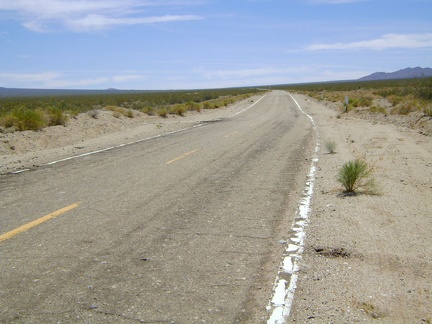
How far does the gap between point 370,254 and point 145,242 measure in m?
2.95

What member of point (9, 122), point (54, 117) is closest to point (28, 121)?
point (9, 122)

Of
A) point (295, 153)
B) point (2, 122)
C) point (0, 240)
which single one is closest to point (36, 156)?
point (2, 122)

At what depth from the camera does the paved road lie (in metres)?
4.45

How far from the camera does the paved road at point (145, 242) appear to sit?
4.45 meters

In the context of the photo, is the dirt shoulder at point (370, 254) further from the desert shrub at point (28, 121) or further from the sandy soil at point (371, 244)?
the desert shrub at point (28, 121)

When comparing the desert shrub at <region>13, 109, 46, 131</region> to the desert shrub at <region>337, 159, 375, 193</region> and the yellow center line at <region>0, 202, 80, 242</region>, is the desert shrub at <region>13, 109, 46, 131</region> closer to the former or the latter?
the yellow center line at <region>0, 202, 80, 242</region>

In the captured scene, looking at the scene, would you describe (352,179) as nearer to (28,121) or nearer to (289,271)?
(289,271)

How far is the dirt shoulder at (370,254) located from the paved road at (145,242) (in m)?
0.51

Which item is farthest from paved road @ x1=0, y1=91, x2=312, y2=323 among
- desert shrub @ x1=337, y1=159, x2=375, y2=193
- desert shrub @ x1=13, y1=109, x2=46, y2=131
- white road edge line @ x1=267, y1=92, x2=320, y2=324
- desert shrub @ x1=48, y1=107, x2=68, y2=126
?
desert shrub @ x1=48, y1=107, x2=68, y2=126

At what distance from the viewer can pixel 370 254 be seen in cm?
577

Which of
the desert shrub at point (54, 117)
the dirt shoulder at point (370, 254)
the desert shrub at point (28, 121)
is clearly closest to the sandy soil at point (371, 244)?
the dirt shoulder at point (370, 254)

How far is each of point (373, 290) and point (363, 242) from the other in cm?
153

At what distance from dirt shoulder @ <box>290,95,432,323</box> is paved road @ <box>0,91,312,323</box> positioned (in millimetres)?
514

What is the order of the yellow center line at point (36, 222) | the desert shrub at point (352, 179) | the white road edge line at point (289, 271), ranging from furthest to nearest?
the desert shrub at point (352, 179) → the yellow center line at point (36, 222) → the white road edge line at point (289, 271)
